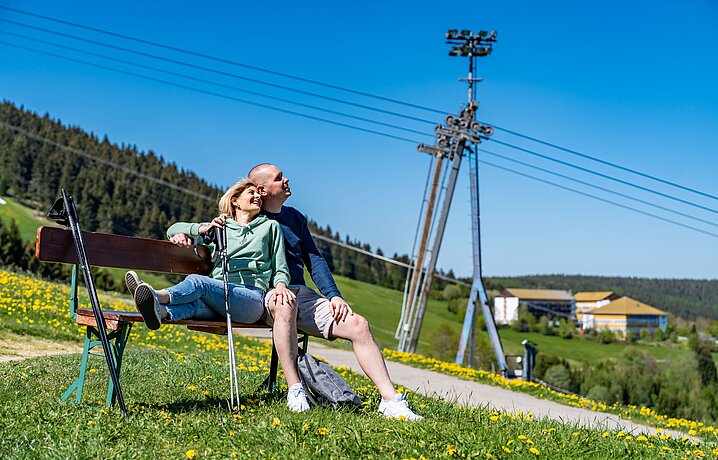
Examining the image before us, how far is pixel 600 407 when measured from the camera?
10016 mm

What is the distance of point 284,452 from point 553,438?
1.66 metres

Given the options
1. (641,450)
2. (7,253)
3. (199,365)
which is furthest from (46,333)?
(7,253)

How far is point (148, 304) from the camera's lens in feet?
13.9

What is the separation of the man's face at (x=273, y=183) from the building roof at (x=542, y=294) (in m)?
136

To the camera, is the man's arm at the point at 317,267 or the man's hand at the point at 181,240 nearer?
the man's hand at the point at 181,240

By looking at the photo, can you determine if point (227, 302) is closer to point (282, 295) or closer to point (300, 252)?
point (282, 295)

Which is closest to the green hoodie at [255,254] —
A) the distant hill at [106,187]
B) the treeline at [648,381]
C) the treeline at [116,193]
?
the treeline at [648,381]

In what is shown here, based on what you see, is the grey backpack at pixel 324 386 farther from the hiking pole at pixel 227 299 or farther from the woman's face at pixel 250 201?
the woman's face at pixel 250 201

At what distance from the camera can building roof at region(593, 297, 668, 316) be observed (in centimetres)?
14400

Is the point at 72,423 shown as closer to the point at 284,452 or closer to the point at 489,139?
the point at 284,452

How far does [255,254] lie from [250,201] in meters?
0.41

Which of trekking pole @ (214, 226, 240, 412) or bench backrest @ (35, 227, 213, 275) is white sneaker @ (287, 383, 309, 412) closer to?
trekking pole @ (214, 226, 240, 412)

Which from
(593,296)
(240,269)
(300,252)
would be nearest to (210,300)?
(240,269)

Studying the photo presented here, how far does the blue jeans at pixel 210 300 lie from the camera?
15.0ft
